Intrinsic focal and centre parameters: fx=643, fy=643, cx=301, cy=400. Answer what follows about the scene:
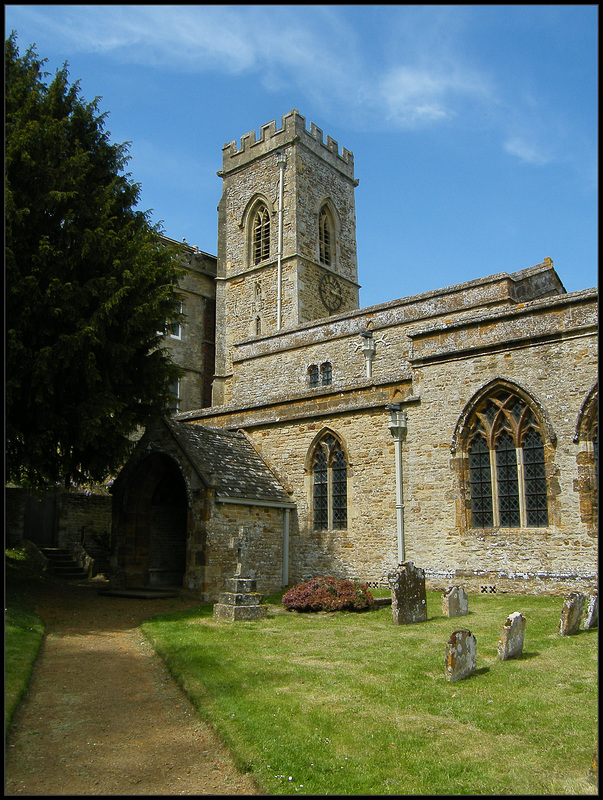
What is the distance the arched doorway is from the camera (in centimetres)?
1756

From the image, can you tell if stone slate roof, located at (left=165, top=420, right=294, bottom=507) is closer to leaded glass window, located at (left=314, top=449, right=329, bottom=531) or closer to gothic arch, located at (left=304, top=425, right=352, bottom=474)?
leaded glass window, located at (left=314, top=449, right=329, bottom=531)

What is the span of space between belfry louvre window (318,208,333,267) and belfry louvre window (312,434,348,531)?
1992 centimetres

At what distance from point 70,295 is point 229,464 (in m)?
6.35

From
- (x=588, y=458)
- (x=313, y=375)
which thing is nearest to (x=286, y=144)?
(x=313, y=375)

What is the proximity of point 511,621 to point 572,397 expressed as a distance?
625cm

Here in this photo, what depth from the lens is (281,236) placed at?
33688mm

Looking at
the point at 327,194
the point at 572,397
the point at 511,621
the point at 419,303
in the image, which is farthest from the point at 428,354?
the point at 327,194

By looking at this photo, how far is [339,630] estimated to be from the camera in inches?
Result: 439

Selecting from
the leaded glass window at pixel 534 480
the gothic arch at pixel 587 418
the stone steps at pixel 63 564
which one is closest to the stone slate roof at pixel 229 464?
the leaded glass window at pixel 534 480

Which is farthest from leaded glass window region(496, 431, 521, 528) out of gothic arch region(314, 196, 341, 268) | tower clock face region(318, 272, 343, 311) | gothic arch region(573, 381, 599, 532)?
gothic arch region(314, 196, 341, 268)

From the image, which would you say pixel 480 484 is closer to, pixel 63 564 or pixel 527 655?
pixel 527 655

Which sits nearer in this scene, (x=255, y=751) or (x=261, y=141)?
(x=255, y=751)

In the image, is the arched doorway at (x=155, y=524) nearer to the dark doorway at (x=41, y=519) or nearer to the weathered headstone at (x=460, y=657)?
the dark doorway at (x=41, y=519)

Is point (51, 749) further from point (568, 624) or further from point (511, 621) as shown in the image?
point (568, 624)
